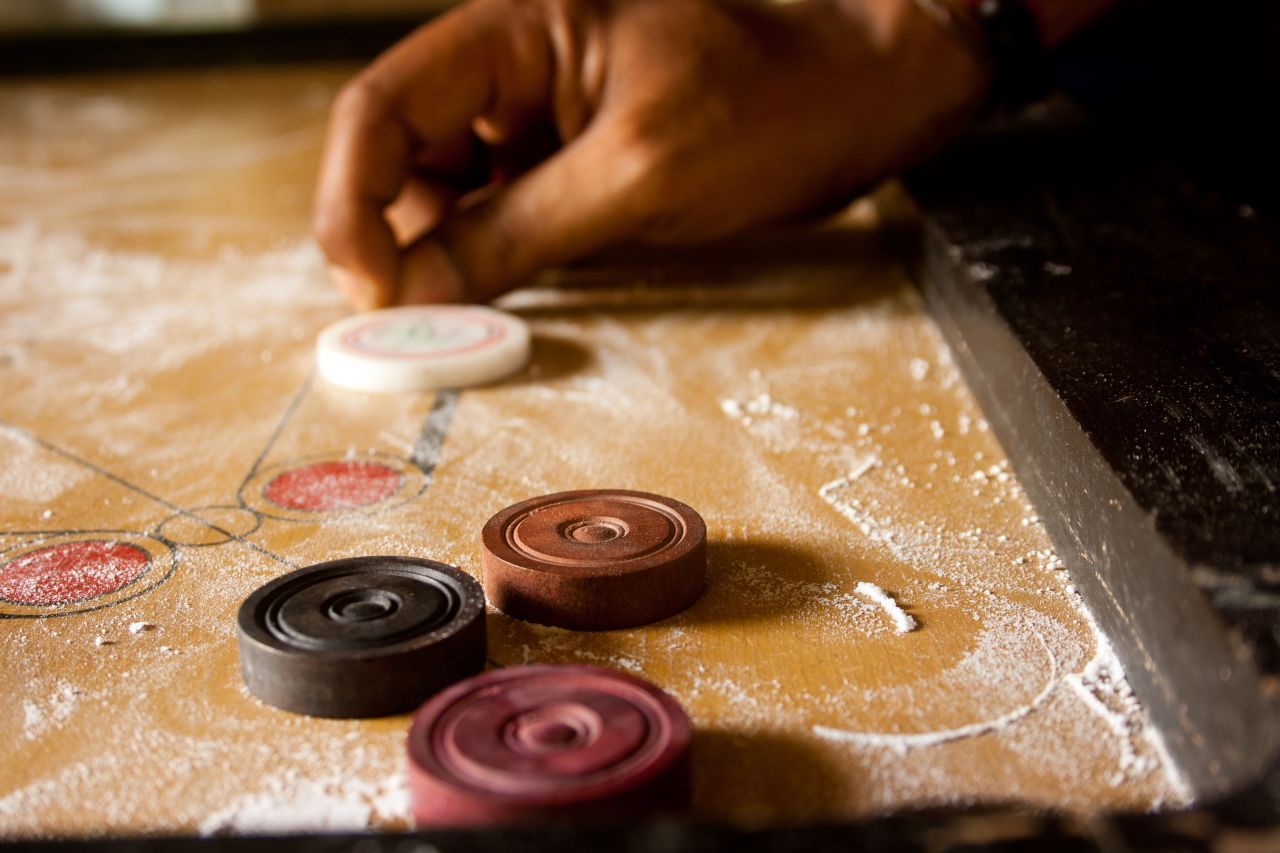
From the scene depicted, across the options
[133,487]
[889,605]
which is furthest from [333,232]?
[889,605]

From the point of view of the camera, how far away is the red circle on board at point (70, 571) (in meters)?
1.07

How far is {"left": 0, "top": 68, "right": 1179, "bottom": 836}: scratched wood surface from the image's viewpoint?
2.66 feet

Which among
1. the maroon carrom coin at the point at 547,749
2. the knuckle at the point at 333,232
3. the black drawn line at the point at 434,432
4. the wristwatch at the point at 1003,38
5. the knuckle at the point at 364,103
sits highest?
the knuckle at the point at 364,103

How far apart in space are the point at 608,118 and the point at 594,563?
0.95m

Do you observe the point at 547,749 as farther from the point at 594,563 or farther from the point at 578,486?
the point at 578,486

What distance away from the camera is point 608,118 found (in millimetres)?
1768

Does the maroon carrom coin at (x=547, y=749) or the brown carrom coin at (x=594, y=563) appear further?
the brown carrom coin at (x=594, y=563)

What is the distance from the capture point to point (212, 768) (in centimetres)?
82

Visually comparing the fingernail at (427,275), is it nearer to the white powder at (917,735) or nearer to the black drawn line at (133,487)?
the black drawn line at (133,487)

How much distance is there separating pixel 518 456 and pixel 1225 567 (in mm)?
753

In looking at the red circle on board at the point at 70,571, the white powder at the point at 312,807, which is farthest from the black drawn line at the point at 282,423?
the white powder at the point at 312,807

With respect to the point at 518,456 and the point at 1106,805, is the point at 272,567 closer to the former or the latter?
the point at 518,456

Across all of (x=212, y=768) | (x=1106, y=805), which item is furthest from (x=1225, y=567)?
(x=212, y=768)

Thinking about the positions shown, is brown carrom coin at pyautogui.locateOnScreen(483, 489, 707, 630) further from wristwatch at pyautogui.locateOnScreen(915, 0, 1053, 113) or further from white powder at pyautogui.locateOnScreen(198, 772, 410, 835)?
wristwatch at pyautogui.locateOnScreen(915, 0, 1053, 113)
